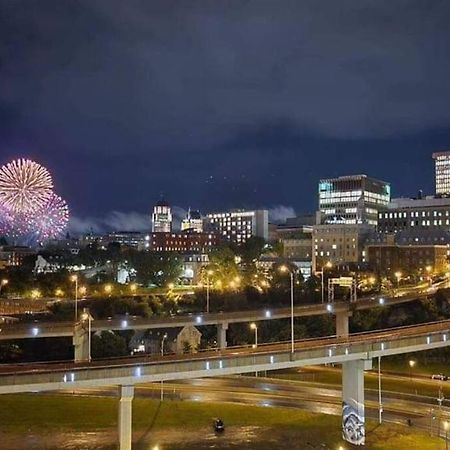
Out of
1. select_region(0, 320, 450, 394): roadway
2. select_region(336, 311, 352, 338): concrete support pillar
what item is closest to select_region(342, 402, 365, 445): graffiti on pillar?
select_region(0, 320, 450, 394): roadway

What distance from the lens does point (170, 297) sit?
12525cm

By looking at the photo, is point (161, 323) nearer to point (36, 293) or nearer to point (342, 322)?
point (342, 322)

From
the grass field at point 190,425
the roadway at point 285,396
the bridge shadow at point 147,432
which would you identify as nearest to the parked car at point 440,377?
the roadway at point 285,396

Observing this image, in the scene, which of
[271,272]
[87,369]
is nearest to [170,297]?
[271,272]

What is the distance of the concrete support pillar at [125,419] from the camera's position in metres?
48.1

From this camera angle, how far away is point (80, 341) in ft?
234

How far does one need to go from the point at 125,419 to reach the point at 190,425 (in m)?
10.2

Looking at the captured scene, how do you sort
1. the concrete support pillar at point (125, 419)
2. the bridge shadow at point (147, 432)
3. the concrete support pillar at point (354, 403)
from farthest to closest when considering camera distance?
the concrete support pillar at point (354, 403)
the bridge shadow at point (147, 432)
the concrete support pillar at point (125, 419)

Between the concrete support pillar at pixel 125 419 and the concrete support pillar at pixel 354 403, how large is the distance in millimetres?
18119

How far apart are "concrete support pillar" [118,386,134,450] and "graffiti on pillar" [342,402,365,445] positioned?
18.0 m

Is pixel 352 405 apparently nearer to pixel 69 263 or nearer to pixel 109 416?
pixel 109 416

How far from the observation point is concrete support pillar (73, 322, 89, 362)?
69.9 metres

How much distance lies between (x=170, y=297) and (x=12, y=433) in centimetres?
7050

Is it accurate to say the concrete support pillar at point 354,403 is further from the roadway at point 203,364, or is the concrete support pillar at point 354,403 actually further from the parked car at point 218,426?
the parked car at point 218,426
